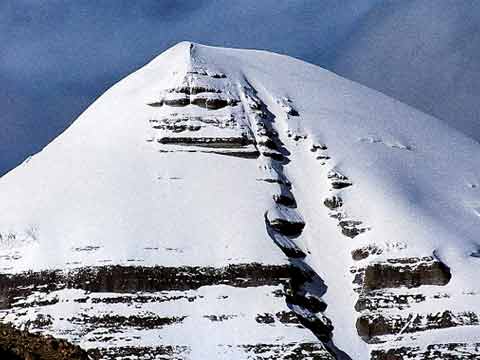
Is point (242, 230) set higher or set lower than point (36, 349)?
higher

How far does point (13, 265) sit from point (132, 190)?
464 inches

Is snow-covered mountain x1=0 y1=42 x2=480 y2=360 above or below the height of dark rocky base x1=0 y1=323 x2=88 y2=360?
above

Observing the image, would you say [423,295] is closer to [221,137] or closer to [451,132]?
[221,137]

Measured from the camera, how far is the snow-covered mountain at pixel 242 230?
253 feet

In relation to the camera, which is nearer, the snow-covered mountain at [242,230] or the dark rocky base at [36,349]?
the dark rocky base at [36,349]

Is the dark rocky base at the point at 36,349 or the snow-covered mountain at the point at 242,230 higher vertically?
the snow-covered mountain at the point at 242,230

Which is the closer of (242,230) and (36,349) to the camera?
(36,349)

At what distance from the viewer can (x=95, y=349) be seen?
74.8 metres

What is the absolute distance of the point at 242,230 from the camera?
8481 centimetres

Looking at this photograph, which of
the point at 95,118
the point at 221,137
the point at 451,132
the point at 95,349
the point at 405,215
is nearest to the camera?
the point at 95,349

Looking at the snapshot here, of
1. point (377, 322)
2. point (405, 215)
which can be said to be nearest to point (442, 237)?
point (405, 215)

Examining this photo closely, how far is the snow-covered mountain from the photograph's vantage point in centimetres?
7725

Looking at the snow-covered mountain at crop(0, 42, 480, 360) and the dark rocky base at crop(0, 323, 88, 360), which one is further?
the snow-covered mountain at crop(0, 42, 480, 360)

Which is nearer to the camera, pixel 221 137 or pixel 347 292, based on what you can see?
pixel 347 292
